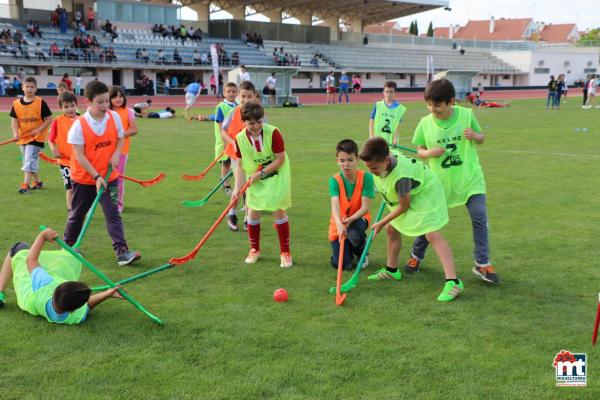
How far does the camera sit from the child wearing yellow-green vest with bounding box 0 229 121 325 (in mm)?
4336

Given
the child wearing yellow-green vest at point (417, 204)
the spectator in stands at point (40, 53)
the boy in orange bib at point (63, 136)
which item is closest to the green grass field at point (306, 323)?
the child wearing yellow-green vest at point (417, 204)

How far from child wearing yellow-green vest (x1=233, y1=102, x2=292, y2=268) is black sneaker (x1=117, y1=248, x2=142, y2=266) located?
1.15 meters

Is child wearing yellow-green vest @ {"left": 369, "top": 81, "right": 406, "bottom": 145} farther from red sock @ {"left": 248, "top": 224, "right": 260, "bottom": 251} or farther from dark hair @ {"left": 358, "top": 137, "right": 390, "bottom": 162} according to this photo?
dark hair @ {"left": 358, "top": 137, "right": 390, "bottom": 162}

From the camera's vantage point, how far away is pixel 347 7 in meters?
64.8

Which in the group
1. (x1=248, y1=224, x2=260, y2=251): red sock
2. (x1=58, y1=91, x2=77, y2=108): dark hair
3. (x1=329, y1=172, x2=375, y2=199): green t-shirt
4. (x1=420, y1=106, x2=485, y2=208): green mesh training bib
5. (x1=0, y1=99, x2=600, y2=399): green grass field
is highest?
(x1=58, y1=91, x2=77, y2=108): dark hair

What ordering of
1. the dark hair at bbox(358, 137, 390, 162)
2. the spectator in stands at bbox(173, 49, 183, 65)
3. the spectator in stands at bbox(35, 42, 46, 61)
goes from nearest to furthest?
the dark hair at bbox(358, 137, 390, 162) → the spectator in stands at bbox(35, 42, 46, 61) → the spectator in stands at bbox(173, 49, 183, 65)

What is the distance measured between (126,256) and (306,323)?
2360 mm

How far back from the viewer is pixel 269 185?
617 cm

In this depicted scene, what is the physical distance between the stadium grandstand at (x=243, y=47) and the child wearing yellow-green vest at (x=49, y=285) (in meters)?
26.1

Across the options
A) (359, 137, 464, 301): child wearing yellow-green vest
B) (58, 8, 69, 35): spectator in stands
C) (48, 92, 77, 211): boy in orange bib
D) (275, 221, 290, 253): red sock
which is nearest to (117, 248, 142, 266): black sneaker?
(275, 221, 290, 253): red sock

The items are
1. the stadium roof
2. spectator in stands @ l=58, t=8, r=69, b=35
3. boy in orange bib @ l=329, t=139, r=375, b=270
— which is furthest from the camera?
the stadium roof

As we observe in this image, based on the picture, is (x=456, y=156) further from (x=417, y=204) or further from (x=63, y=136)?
(x=63, y=136)

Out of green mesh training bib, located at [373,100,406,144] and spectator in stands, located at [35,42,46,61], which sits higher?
spectator in stands, located at [35,42,46,61]

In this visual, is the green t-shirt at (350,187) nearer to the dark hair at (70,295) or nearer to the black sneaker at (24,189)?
the dark hair at (70,295)
